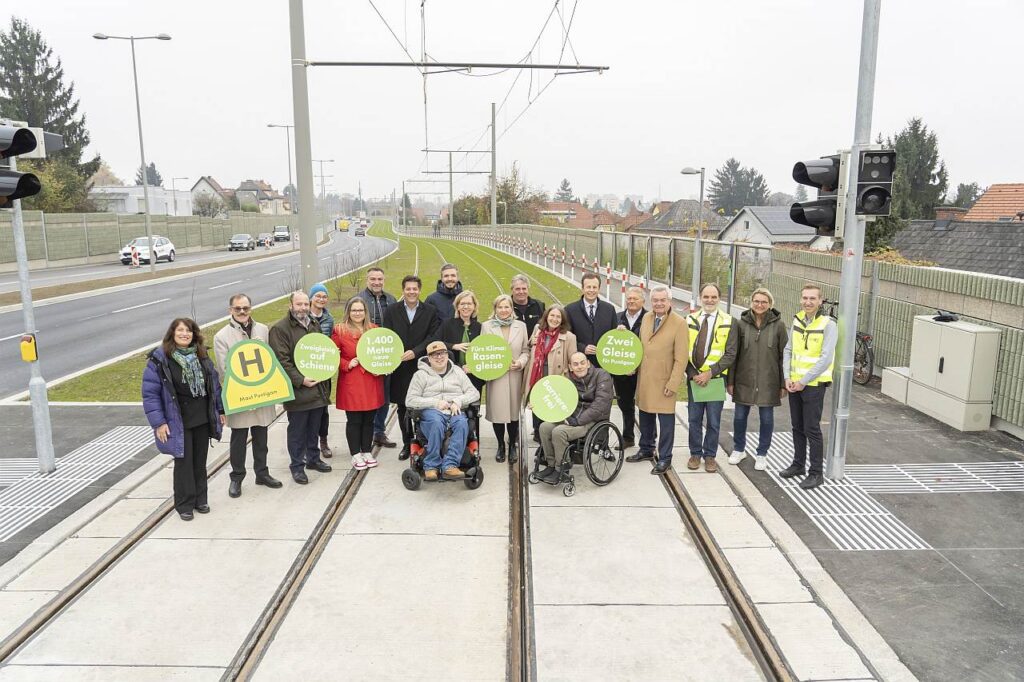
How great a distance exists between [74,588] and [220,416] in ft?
6.32

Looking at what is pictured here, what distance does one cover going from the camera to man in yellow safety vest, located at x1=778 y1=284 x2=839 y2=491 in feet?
23.6

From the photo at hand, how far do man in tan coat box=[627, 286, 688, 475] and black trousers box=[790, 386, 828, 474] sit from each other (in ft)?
3.77

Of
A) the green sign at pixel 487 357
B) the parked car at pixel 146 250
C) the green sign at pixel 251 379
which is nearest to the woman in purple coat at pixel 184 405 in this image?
the green sign at pixel 251 379

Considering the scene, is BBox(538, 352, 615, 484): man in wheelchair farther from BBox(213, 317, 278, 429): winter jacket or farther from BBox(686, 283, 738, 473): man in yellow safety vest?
BBox(213, 317, 278, 429): winter jacket

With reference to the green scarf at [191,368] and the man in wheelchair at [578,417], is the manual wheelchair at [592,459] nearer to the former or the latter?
the man in wheelchair at [578,417]

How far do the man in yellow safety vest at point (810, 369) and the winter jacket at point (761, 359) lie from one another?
126 millimetres

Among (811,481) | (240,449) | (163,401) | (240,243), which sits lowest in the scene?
(811,481)

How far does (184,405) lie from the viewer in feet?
21.3

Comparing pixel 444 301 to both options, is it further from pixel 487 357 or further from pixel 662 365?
pixel 662 365

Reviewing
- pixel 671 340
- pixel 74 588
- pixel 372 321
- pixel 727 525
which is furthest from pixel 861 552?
pixel 74 588

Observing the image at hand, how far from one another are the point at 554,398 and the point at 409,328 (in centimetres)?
183

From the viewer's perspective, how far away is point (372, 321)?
27.0 feet

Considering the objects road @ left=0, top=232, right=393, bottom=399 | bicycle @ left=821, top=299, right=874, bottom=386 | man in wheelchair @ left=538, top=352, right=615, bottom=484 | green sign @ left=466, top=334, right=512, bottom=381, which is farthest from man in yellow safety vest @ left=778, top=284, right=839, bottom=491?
road @ left=0, top=232, right=393, bottom=399

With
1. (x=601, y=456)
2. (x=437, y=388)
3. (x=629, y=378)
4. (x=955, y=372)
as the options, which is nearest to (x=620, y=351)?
(x=629, y=378)
